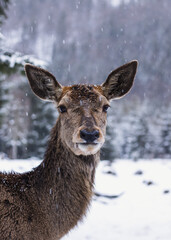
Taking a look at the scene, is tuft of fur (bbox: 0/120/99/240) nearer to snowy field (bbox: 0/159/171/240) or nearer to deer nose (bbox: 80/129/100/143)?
deer nose (bbox: 80/129/100/143)

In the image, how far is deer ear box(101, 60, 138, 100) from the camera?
172 inches

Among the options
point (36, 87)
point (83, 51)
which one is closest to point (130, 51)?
point (83, 51)

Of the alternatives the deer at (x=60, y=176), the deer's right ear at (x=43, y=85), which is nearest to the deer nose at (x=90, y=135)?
the deer at (x=60, y=176)

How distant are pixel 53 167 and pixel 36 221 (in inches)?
28.0

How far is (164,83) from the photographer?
140125 millimetres

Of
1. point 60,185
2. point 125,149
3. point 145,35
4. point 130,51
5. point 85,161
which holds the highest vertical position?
point 145,35

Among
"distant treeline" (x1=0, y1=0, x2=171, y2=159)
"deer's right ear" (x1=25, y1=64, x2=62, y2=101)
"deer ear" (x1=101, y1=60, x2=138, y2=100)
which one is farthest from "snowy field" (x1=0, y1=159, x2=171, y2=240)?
"distant treeline" (x1=0, y1=0, x2=171, y2=159)

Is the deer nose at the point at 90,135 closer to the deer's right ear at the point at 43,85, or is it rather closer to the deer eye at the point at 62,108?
the deer eye at the point at 62,108

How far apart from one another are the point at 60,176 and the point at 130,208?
16.4 feet

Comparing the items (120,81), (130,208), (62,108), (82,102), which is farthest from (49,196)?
(130,208)

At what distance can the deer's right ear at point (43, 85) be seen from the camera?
4.17 meters

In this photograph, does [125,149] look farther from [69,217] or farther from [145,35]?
[145,35]

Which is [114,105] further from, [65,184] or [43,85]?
[65,184]

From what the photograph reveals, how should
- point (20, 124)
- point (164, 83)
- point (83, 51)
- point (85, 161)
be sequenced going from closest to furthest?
point (85, 161), point (20, 124), point (164, 83), point (83, 51)
